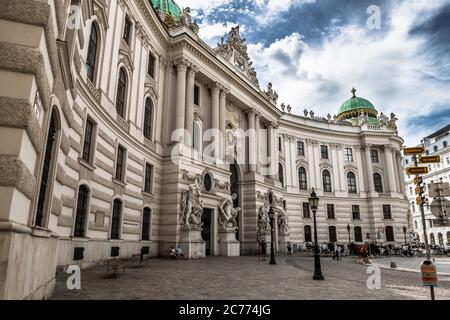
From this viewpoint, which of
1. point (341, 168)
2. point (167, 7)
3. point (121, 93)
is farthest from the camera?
point (341, 168)

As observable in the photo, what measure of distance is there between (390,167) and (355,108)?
525 inches

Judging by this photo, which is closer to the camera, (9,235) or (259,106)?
(9,235)

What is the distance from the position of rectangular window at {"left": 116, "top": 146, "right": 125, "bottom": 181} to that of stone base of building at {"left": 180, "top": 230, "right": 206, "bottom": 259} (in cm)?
634

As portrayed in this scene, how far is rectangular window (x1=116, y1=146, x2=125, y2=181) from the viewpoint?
Result: 1880cm

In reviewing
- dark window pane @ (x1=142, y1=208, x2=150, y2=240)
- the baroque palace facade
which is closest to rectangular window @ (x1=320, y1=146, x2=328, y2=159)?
the baroque palace facade

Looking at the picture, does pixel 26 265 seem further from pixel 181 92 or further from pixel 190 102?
pixel 190 102

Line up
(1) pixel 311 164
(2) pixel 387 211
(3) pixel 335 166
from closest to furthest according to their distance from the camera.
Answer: (1) pixel 311 164, (2) pixel 387 211, (3) pixel 335 166

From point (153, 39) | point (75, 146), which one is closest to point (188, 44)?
point (153, 39)

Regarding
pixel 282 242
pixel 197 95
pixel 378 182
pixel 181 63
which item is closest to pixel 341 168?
pixel 378 182

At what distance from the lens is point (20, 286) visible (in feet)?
16.4

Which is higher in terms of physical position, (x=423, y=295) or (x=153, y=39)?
(x=153, y=39)

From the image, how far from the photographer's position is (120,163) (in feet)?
62.5
